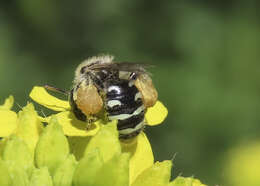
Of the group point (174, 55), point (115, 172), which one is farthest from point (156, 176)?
point (174, 55)

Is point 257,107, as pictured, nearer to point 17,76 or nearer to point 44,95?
point 17,76

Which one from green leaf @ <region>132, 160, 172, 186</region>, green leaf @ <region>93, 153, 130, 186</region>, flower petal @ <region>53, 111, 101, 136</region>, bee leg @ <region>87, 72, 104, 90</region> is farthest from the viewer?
bee leg @ <region>87, 72, 104, 90</region>

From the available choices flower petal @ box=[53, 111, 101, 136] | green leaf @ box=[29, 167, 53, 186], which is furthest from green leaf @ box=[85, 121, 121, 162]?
green leaf @ box=[29, 167, 53, 186]

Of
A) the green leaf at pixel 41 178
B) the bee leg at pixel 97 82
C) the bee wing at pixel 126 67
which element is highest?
the bee wing at pixel 126 67

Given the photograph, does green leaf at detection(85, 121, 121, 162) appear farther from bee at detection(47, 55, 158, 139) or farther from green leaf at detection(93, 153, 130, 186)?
bee at detection(47, 55, 158, 139)

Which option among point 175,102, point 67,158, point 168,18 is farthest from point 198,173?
point 67,158

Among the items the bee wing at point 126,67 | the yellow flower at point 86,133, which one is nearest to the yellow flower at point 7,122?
the yellow flower at point 86,133

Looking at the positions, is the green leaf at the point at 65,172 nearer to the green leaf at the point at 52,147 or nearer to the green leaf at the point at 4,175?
the green leaf at the point at 52,147
